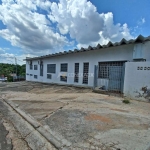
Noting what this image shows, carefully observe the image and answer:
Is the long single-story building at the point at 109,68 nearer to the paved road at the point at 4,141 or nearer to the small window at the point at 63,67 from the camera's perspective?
the small window at the point at 63,67

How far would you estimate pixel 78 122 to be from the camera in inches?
139

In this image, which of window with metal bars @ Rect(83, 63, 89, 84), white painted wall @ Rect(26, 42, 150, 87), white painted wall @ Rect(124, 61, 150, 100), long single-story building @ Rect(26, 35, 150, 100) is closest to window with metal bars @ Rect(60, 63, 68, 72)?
long single-story building @ Rect(26, 35, 150, 100)

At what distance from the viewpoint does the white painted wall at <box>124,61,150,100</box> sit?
613 cm

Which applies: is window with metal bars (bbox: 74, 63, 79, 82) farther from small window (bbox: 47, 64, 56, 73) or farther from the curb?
the curb

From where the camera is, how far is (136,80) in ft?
21.3

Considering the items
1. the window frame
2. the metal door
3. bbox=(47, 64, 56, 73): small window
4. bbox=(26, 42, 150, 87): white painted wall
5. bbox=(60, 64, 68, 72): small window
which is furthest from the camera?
bbox=(47, 64, 56, 73): small window

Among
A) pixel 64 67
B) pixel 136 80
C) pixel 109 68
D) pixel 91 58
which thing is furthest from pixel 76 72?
pixel 136 80

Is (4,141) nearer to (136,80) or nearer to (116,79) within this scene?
(136,80)

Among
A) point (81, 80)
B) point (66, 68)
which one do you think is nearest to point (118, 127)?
point (81, 80)

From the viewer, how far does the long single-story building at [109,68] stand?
6.48m

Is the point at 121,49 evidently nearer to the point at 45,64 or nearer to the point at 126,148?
the point at 126,148

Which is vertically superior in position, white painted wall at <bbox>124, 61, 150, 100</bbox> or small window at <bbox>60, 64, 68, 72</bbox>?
small window at <bbox>60, 64, 68, 72</bbox>

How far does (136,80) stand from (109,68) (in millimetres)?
2245

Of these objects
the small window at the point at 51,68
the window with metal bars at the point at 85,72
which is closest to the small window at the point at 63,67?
the small window at the point at 51,68
